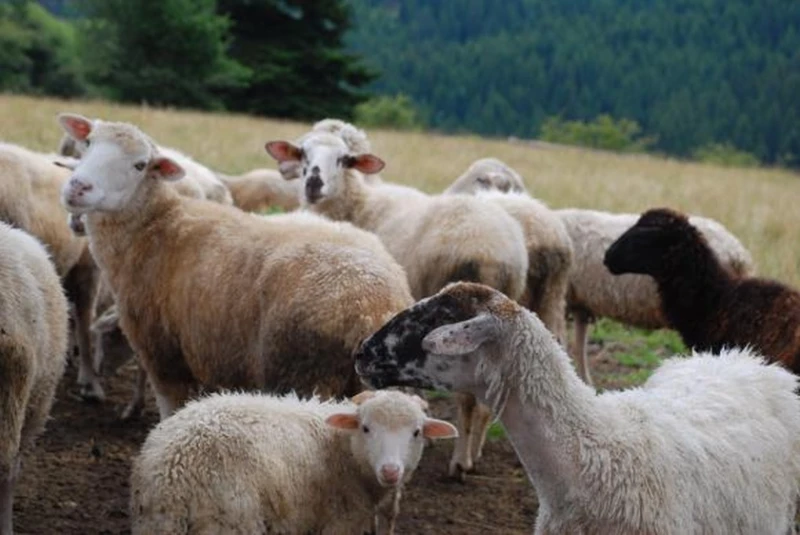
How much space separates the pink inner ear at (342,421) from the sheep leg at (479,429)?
8.18 feet

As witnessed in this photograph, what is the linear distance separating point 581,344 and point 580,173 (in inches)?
540

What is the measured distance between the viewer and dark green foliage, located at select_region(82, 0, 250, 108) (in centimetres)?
3819

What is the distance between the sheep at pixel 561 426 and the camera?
184 inches

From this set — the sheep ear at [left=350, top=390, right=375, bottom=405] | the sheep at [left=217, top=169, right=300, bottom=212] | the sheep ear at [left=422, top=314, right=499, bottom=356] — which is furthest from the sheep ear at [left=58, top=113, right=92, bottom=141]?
the sheep at [left=217, top=169, right=300, bottom=212]

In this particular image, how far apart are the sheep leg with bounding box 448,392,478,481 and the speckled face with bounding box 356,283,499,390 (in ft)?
10.1

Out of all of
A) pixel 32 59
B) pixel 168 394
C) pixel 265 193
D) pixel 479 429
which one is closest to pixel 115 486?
pixel 168 394

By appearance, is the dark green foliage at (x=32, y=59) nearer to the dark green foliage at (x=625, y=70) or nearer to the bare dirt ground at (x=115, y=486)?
the bare dirt ground at (x=115, y=486)

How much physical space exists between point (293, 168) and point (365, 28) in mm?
99446

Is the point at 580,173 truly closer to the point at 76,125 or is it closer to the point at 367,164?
the point at 367,164

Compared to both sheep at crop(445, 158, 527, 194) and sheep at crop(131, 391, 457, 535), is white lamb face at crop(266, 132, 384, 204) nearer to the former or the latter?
sheep at crop(445, 158, 527, 194)

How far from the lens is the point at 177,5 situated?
39406mm

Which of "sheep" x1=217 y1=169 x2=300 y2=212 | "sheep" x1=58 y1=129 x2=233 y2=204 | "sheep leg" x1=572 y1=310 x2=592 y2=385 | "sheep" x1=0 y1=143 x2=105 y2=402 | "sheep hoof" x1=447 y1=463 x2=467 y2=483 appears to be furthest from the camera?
"sheep" x1=217 y1=169 x2=300 y2=212

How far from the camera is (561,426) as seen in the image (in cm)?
469

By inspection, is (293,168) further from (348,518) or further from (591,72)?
(591,72)
